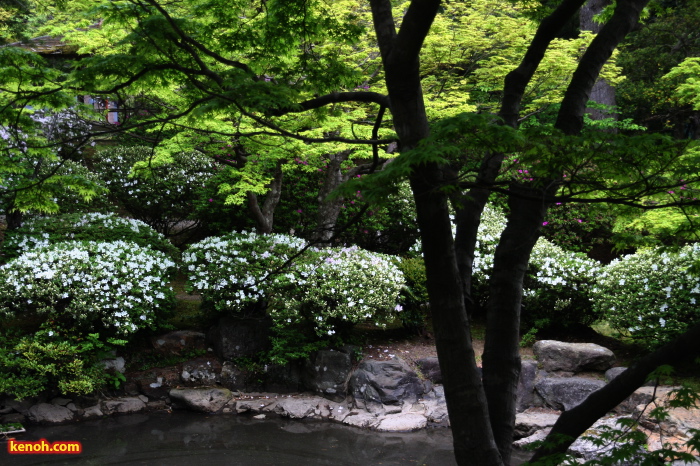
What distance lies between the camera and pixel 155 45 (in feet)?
12.0

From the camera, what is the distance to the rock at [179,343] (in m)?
7.56

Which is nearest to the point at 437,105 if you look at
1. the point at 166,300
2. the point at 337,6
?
the point at 337,6

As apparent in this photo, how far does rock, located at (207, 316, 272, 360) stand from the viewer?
745 centimetres

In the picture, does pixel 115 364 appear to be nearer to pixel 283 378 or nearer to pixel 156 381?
pixel 156 381

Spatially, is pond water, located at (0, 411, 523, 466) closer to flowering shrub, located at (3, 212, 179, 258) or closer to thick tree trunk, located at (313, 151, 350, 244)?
flowering shrub, located at (3, 212, 179, 258)

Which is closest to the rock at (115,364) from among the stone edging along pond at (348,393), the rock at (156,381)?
the stone edging along pond at (348,393)

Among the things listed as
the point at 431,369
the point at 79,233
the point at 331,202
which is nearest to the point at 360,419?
the point at 431,369

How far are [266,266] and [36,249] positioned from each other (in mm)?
2815

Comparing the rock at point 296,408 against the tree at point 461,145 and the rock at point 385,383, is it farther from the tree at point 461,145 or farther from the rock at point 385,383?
the tree at point 461,145

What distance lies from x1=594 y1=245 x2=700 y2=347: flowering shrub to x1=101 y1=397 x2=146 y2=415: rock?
576 centimetres

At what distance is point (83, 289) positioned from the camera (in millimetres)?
6609

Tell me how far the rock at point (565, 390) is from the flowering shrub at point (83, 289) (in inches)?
187

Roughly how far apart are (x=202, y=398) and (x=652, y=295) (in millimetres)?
5463

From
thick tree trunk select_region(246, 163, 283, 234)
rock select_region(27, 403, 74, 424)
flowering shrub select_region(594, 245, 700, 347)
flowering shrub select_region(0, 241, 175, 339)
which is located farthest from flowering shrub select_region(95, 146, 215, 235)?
flowering shrub select_region(594, 245, 700, 347)
